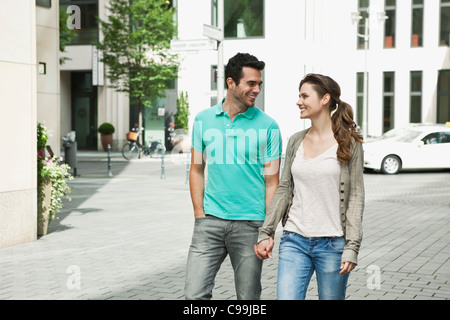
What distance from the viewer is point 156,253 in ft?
25.2

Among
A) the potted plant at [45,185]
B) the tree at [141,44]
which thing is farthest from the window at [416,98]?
the potted plant at [45,185]

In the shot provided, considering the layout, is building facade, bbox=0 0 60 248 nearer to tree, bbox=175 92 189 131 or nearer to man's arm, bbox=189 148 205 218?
man's arm, bbox=189 148 205 218

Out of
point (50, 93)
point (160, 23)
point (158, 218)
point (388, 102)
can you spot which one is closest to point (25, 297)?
point (158, 218)

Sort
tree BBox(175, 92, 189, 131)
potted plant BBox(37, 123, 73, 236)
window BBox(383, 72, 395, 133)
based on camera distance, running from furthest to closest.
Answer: window BBox(383, 72, 395, 133) < tree BBox(175, 92, 189, 131) < potted plant BBox(37, 123, 73, 236)

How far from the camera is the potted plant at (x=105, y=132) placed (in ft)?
113

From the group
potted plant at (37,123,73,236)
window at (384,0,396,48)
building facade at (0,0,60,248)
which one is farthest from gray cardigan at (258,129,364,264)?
window at (384,0,396,48)

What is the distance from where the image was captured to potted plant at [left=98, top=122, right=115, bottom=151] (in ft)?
113

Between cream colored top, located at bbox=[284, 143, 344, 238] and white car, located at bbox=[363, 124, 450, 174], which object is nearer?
cream colored top, located at bbox=[284, 143, 344, 238]

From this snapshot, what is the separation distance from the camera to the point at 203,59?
107 ft

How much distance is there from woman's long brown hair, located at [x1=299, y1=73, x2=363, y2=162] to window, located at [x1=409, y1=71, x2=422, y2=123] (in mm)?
35553

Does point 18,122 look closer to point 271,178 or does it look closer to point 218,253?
point 218,253

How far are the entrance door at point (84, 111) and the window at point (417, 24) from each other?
729 inches

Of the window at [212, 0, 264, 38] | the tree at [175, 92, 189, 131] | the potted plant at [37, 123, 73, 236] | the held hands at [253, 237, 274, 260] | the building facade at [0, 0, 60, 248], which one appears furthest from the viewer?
the tree at [175, 92, 189, 131]

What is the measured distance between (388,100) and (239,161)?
3599 cm
